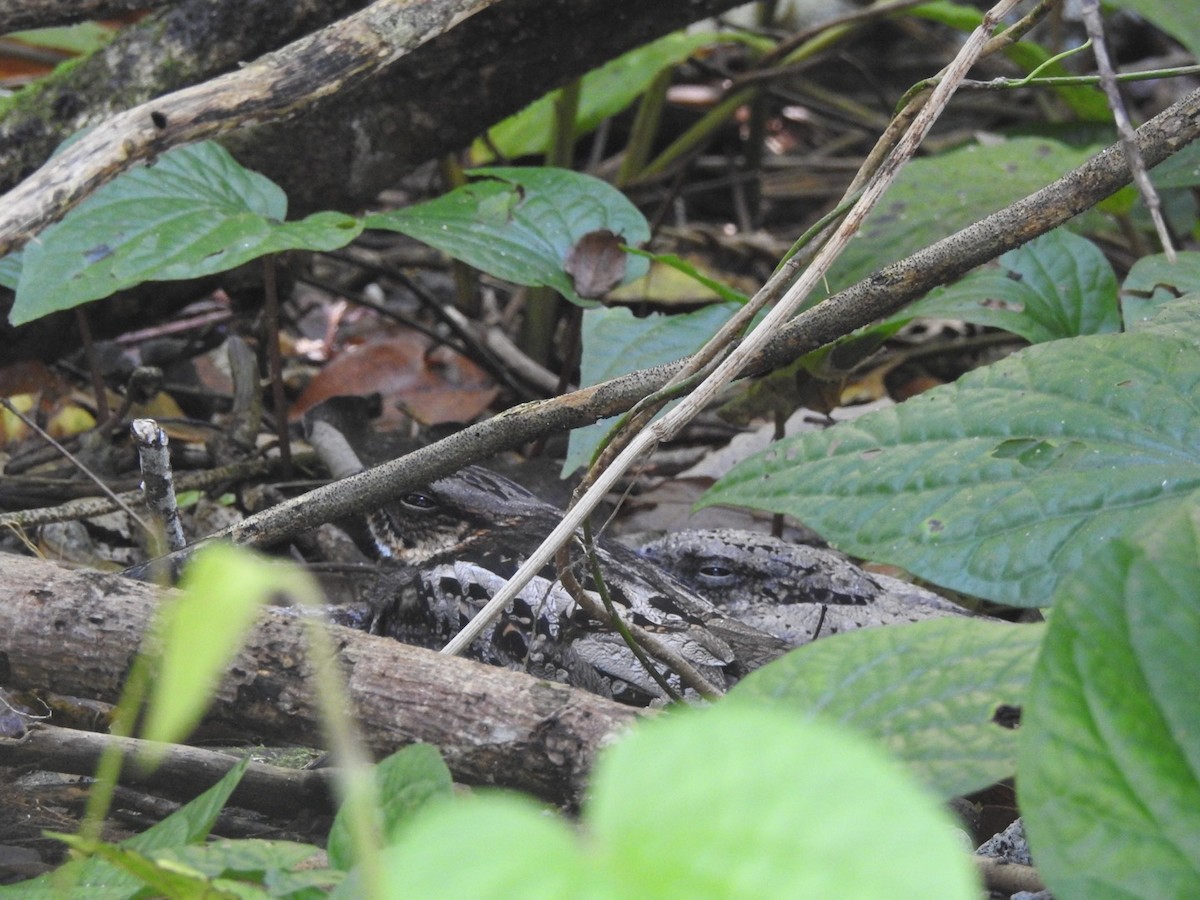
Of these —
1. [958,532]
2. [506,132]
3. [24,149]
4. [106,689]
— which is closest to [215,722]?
[106,689]

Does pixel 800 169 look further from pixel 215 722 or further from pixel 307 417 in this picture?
pixel 215 722

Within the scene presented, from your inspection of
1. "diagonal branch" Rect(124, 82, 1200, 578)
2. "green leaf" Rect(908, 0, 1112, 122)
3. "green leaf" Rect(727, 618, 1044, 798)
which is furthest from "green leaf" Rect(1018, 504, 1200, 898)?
"green leaf" Rect(908, 0, 1112, 122)

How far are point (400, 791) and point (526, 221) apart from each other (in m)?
1.83

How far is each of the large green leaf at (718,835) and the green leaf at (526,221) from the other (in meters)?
1.90

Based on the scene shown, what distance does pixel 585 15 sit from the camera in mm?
2902

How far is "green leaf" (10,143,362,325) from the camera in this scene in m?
2.04

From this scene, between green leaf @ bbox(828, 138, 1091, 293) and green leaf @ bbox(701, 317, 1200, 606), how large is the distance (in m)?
1.42

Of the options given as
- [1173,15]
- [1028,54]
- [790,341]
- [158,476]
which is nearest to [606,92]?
[1028,54]

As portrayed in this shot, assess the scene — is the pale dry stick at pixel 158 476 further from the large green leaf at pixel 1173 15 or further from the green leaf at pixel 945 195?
the green leaf at pixel 945 195

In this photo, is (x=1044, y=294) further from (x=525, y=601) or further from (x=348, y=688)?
(x=348, y=688)

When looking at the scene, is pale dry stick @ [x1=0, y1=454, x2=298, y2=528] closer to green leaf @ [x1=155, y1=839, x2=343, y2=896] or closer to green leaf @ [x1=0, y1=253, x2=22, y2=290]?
green leaf @ [x1=0, y1=253, x2=22, y2=290]

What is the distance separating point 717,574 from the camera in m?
2.36

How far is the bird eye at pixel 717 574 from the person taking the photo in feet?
7.71

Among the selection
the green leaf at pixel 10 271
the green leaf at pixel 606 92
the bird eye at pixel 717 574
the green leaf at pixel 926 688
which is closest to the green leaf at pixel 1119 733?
the green leaf at pixel 926 688
